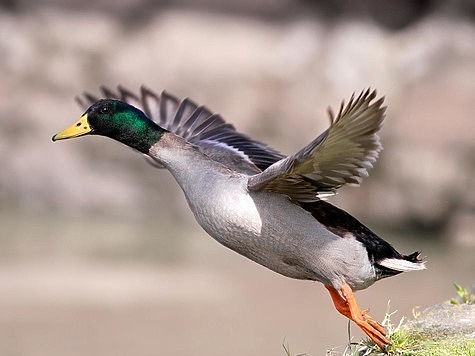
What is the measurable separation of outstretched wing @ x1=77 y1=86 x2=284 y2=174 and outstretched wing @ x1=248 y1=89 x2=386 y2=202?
68 cm

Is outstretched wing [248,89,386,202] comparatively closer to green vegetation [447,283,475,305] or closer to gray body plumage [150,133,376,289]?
gray body plumage [150,133,376,289]

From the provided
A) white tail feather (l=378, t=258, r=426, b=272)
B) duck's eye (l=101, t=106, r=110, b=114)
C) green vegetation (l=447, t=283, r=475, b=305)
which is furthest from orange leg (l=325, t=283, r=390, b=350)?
duck's eye (l=101, t=106, r=110, b=114)

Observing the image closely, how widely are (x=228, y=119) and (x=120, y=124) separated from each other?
232 inches

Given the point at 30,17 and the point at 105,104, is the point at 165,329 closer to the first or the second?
the point at 105,104

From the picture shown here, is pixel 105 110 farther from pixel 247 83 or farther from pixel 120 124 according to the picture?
pixel 247 83

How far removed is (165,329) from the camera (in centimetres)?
699

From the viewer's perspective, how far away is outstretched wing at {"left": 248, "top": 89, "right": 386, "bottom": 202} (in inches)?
115

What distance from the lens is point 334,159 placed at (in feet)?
10.2

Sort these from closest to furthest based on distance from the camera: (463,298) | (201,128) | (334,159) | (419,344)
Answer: (334,159), (419,344), (463,298), (201,128)

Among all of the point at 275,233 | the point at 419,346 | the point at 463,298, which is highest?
the point at 275,233

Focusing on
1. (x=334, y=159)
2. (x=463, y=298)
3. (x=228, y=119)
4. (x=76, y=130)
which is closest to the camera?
(x=334, y=159)

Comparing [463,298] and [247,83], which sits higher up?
[247,83]

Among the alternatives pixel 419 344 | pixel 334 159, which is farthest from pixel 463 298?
pixel 334 159

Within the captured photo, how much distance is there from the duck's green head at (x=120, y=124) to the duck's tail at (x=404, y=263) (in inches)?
34.3
